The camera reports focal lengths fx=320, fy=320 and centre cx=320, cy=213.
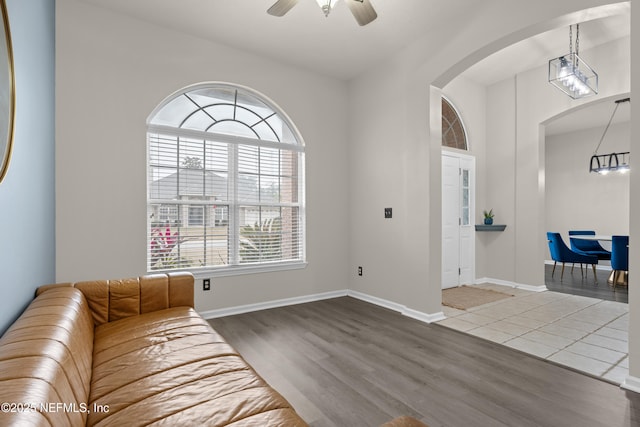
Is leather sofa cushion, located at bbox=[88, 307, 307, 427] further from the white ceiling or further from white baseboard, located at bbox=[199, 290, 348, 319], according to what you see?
the white ceiling

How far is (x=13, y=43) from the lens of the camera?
62.0 inches

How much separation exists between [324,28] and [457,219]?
11.2 ft

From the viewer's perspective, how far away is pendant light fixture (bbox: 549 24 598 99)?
3686 mm

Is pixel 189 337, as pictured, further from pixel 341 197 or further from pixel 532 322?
pixel 532 322

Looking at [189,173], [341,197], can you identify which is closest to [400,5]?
[341,197]

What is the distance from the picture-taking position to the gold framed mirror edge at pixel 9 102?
139 cm

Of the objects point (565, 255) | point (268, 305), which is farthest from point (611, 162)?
point (268, 305)

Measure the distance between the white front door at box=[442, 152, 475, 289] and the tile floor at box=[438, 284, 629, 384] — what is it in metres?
0.84

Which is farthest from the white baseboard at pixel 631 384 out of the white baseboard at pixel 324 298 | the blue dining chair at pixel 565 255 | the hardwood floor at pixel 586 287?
the blue dining chair at pixel 565 255

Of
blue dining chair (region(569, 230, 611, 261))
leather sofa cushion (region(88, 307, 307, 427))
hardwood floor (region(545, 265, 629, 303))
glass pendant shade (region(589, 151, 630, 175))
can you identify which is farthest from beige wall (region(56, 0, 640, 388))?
glass pendant shade (region(589, 151, 630, 175))

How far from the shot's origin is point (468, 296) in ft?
14.7

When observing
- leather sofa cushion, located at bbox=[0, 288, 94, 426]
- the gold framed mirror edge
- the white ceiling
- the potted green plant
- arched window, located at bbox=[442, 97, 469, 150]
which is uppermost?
the white ceiling

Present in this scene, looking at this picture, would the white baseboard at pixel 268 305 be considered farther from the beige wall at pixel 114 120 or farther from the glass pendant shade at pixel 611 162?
the glass pendant shade at pixel 611 162

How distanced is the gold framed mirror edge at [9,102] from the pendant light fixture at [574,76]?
4.76 metres
